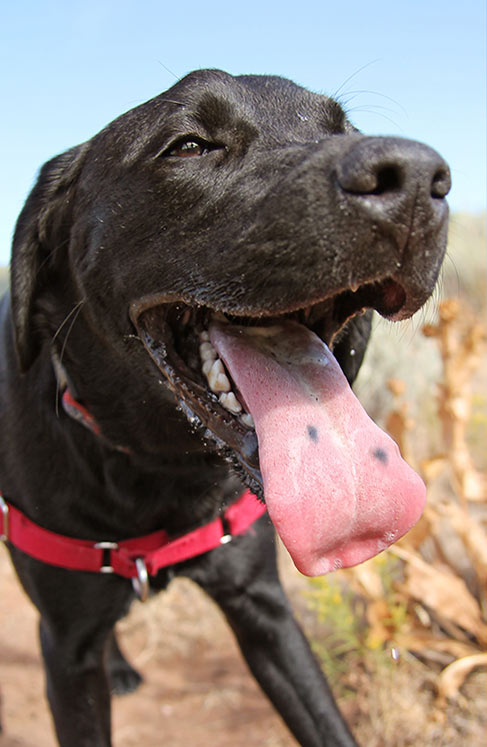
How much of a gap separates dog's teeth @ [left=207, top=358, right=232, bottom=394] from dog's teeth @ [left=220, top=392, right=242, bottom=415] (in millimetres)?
22

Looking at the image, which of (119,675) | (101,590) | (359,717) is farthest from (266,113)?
(119,675)

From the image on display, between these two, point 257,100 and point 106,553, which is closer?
point 257,100

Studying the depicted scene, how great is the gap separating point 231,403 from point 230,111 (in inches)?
28.0

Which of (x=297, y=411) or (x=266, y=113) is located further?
(x=266, y=113)

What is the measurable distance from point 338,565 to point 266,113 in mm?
1099

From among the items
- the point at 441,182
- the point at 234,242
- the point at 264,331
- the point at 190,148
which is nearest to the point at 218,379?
the point at 264,331

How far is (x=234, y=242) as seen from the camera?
1.59 m

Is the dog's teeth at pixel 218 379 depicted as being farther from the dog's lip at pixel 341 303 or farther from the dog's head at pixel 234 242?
the dog's lip at pixel 341 303

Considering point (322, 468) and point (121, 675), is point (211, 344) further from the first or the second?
point (121, 675)

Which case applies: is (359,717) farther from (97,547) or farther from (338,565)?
(338,565)

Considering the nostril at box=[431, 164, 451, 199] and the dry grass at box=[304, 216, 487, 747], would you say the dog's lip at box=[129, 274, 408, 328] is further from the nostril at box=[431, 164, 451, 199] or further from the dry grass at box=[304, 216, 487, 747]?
the dry grass at box=[304, 216, 487, 747]

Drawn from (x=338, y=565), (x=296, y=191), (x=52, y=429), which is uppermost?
(x=296, y=191)

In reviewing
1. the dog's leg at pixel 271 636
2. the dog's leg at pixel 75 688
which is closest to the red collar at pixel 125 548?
the dog's leg at pixel 271 636

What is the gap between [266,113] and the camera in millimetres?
1821
